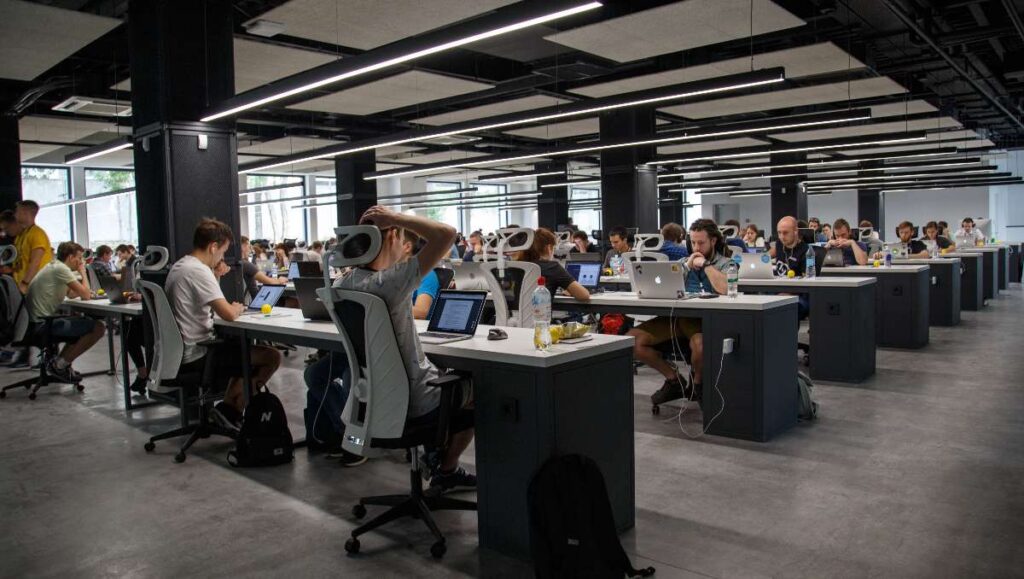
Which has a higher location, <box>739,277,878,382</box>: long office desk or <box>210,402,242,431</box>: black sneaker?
<box>739,277,878,382</box>: long office desk

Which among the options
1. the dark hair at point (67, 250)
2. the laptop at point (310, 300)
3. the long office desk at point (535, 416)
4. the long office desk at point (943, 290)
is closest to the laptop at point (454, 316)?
the long office desk at point (535, 416)

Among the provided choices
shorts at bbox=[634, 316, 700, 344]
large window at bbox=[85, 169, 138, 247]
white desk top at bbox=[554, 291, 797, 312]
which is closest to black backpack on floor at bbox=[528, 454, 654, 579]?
white desk top at bbox=[554, 291, 797, 312]

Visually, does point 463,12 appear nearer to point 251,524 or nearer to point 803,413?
point 803,413

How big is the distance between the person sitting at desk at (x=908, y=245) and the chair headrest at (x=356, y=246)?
25.4 feet

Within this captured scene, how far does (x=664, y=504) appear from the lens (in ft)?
11.0

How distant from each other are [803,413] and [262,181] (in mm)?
19520

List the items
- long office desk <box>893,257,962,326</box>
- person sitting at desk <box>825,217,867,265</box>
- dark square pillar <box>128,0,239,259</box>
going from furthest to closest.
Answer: long office desk <box>893,257,962,326</box> < person sitting at desk <box>825,217,867,265</box> < dark square pillar <box>128,0,239,259</box>

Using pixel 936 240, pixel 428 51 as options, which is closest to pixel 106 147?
pixel 428 51

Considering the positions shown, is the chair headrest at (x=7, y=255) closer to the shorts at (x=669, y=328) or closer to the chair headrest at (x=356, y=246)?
the chair headrest at (x=356, y=246)

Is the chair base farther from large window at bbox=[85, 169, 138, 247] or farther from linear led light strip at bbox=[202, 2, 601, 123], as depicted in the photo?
large window at bbox=[85, 169, 138, 247]

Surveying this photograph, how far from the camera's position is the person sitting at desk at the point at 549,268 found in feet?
16.7

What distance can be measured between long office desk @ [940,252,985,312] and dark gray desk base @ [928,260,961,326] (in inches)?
72.4

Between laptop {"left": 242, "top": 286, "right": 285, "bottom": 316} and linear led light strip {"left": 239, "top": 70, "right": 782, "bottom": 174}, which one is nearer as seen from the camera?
laptop {"left": 242, "top": 286, "right": 285, "bottom": 316}

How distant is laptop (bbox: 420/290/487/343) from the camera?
3.36m
